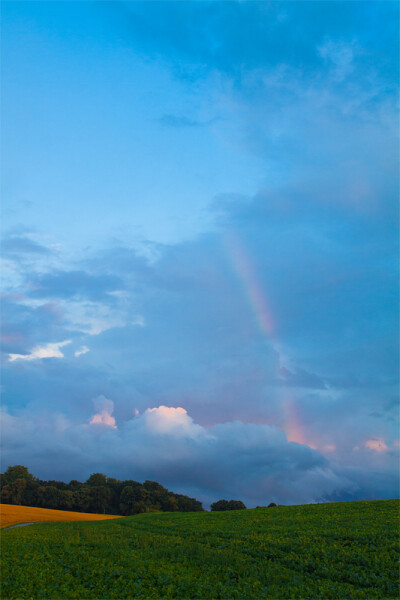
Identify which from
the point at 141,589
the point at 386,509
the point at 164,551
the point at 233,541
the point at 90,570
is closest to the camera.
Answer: the point at 141,589

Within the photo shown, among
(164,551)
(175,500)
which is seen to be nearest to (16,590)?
(164,551)

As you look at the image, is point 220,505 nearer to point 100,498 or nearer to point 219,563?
point 100,498

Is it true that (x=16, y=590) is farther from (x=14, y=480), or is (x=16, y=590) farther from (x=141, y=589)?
(x=14, y=480)

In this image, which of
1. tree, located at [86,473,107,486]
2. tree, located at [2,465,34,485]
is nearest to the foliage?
tree, located at [86,473,107,486]

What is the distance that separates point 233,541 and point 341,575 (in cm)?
1056

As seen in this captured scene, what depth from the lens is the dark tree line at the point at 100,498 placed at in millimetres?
114188

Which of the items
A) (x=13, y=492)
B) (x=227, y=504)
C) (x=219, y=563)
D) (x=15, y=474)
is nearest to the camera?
(x=219, y=563)

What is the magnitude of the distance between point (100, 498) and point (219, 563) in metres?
110

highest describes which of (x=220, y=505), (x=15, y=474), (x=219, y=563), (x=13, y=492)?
(x=219, y=563)

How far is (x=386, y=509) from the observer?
3841 centimetres

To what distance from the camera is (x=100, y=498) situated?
118 m

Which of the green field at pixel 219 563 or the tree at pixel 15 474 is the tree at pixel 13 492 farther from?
the green field at pixel 219 563

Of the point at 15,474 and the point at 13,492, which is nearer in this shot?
the point at 13,492

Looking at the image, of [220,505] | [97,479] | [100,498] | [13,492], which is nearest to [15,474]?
[13,492]
